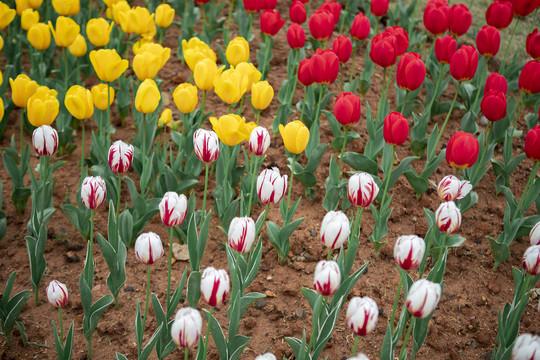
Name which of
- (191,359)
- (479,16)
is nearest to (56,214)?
(191,359)

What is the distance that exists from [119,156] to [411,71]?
1.42 meters

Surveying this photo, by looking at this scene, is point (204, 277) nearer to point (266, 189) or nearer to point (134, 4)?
point (266, 189)

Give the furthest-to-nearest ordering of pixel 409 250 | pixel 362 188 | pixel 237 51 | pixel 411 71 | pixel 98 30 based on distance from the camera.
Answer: pixel 98 30 < pixel 237 51 < pixel 411 71 < pixel 362 188 < pixel 409 250

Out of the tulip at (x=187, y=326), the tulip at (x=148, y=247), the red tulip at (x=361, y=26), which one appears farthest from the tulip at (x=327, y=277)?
the red tulip at (x=361, y=26)

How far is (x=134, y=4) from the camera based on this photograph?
15.3 ft

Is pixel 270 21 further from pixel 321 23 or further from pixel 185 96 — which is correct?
pixel 185 96

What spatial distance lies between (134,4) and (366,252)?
301cm

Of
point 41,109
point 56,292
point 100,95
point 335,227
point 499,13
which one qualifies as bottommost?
point 56,292

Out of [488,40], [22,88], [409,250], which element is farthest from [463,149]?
[22,88]

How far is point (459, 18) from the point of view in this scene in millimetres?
3332

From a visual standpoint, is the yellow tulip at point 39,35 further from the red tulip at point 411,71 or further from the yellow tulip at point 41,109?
the red tulip at point 411,71

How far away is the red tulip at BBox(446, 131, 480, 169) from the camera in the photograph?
234 cm

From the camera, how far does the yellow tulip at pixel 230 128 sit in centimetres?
233

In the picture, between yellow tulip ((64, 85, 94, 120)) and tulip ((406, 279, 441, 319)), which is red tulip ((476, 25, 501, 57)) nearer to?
tulip ((406, 279, 441, 319))
